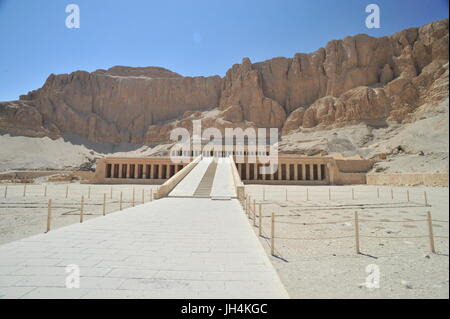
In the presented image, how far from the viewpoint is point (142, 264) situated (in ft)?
14.0

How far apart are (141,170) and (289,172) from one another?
2126 cm

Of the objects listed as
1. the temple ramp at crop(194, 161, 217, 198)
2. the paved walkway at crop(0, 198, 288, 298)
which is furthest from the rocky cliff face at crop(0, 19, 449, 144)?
the paved walkway at crop(0, 198, 288, 298)

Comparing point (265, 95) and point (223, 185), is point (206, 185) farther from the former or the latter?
point (265, 95)

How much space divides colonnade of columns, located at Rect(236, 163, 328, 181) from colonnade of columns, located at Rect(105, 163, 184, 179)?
29.3ft

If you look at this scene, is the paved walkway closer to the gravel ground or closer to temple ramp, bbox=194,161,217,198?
the gravel ground

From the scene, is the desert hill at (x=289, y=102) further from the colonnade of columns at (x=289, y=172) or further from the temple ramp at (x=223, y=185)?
the temple ramp at (x=223, y=185)

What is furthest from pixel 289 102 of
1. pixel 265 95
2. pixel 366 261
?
pixel 366 261

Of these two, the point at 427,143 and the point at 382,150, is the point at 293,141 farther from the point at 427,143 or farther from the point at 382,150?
the point at 427,143

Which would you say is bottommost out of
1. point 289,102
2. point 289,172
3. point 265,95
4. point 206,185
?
point 206,185

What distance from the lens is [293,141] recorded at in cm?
5278

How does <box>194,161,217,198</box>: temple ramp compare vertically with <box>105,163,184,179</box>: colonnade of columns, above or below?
below

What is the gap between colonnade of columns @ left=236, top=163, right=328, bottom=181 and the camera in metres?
33.1

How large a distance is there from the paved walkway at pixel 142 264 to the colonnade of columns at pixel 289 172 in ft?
87.6
